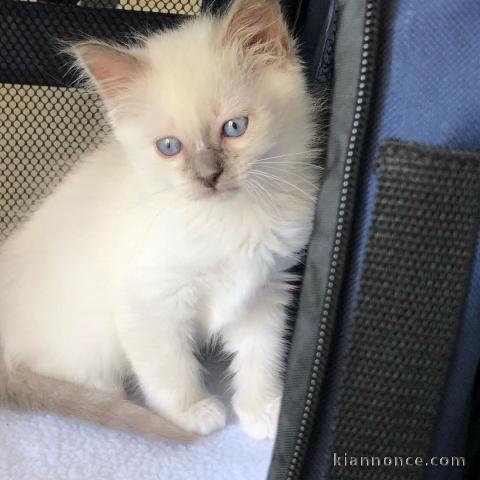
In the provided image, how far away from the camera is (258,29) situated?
827 mm

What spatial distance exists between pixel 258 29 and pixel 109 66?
0.21m

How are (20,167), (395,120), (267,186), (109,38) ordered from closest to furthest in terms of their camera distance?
(395,120)
(267,186)
(109,38)
(20,167)

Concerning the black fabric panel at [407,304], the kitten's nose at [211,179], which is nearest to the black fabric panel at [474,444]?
the black fabric panel at [407,304]

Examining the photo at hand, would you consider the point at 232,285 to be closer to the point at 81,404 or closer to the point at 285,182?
the point at 285,182

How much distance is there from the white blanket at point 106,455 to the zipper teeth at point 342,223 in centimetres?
14

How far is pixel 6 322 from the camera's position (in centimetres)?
102

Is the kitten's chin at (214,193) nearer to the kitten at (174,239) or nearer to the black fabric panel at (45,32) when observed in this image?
the kitten at (174,239)

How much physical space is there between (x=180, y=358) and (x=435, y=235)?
0.44 metres

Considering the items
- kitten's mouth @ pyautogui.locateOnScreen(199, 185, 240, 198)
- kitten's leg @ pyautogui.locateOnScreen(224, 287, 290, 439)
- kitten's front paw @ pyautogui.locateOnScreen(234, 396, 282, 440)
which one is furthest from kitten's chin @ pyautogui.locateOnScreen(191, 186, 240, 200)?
kitten's front paw @ pyautogui.locateOnScreen(234, 396, 282, 440)

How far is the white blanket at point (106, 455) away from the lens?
854mm

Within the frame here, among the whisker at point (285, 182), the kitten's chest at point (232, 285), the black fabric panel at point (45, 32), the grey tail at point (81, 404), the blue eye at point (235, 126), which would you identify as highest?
the black fabric panel at point (45, 32)

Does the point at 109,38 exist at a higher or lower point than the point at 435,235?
higher

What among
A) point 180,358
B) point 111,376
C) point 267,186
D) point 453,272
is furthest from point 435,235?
point 111,376

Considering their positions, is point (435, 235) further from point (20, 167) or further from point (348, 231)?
point (20, 167)
